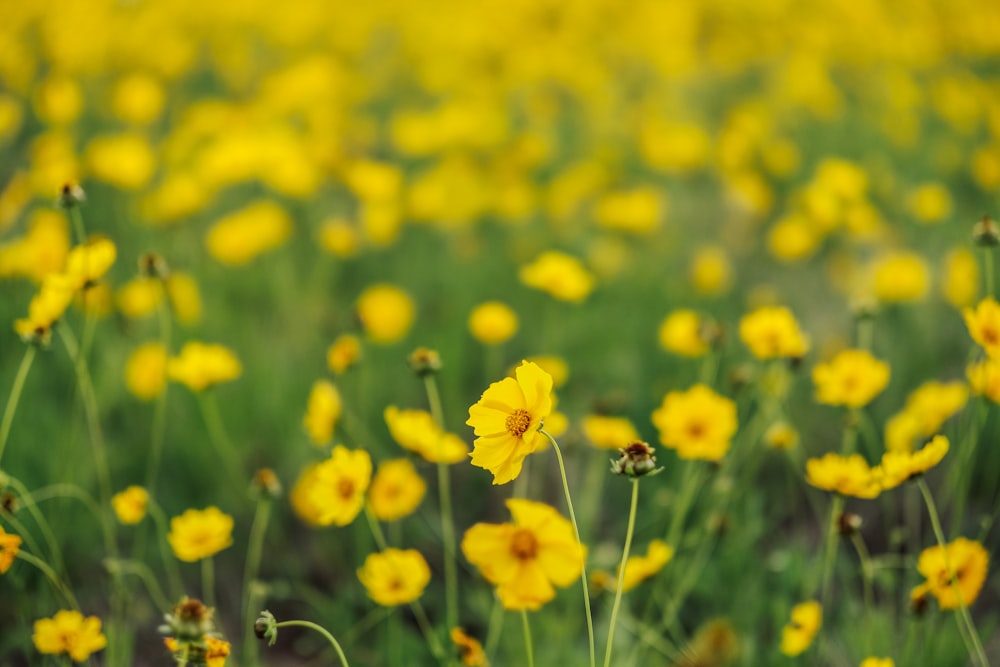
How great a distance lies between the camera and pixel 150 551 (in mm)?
1608

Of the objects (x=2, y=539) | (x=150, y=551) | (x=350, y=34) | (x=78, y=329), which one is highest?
(x=350, y=34)

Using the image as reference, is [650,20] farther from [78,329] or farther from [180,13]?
[78,329]

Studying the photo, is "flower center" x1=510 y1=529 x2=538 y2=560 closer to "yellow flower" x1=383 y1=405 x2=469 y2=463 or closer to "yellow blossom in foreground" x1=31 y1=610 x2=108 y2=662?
"yellow flower" x1=383 y1=405 x2=469 y2=463

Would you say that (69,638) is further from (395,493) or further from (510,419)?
(510,419)

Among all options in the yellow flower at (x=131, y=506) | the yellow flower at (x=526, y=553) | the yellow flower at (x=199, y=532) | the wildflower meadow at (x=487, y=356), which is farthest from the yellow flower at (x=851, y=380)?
the yellow flower at (x=131, y=506)

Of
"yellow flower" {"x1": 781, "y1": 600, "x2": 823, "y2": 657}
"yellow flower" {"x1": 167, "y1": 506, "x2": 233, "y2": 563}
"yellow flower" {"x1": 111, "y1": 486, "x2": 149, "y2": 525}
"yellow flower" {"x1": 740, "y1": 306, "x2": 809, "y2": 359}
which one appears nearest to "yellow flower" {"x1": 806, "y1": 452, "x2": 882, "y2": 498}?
"yellow flower" {"x1": 781, "y1": 600, "x2": 823, "y2": 657}

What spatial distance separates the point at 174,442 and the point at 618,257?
1488 millimetres

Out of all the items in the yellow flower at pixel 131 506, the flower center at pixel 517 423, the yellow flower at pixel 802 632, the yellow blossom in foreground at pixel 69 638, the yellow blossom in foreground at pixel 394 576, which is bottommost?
the yellow flower at pixel 802 632

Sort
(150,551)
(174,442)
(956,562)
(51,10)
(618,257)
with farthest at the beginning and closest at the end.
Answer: (51,10) < (618,257) < (174,442) < (150,551) < (956,562)

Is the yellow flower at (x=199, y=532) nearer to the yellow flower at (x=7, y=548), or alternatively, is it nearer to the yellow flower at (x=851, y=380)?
the yellow flower at (x=7, y=548)

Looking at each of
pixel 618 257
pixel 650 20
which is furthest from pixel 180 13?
pixel 618 257

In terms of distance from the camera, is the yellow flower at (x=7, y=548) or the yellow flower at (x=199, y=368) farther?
the yellow flower at (x=199, y=368)

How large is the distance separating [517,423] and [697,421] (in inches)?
21.5

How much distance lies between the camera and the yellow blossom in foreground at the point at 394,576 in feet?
3.63
